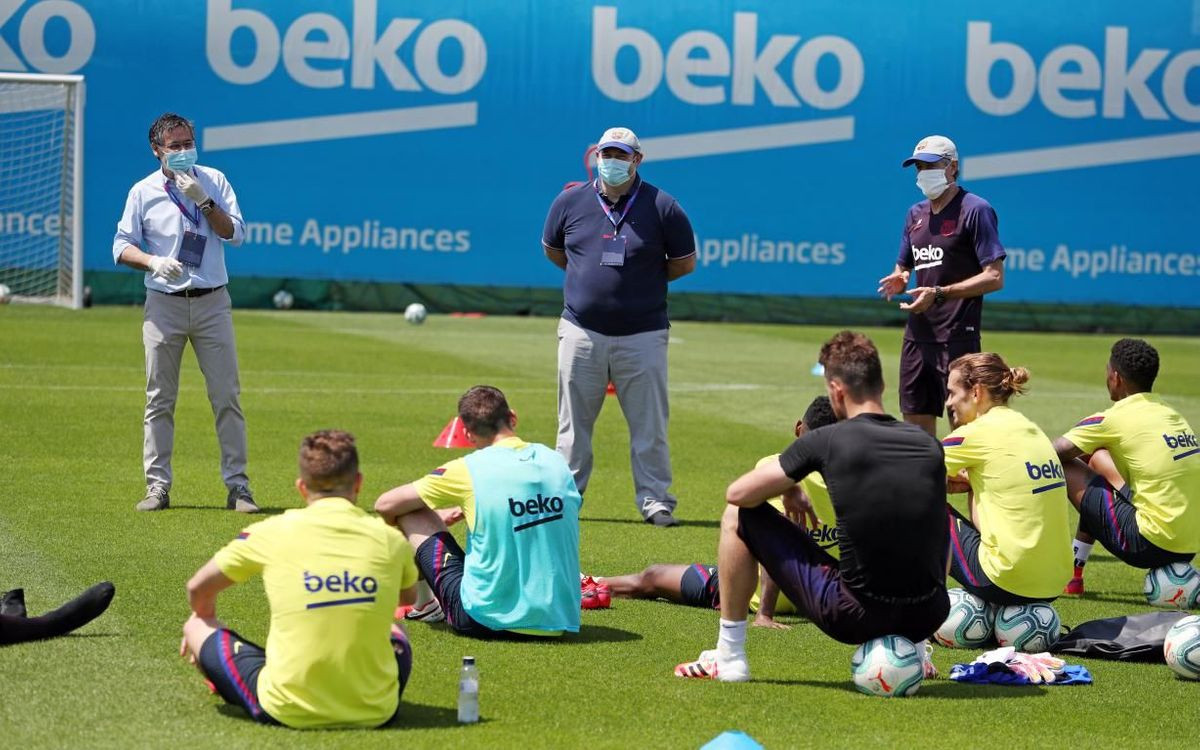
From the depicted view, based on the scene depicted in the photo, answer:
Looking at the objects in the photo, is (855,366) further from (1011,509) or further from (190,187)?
(190,187)

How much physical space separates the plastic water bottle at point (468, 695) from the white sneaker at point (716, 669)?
3.86ft

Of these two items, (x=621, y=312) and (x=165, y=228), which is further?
(x=621, y=312)

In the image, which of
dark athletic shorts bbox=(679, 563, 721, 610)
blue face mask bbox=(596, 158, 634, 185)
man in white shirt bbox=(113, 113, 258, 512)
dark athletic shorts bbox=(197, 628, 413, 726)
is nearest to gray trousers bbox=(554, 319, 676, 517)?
blue face mask bbox=(596, 158, 634, 185)

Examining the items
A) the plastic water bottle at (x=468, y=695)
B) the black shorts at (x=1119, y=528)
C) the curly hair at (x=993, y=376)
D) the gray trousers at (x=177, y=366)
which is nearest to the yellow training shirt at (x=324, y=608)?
the plastic water bottle at (x=468, y=695)

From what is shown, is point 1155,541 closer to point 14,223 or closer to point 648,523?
point 648,523

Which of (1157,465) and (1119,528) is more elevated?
(1157,465)

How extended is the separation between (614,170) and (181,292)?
9.44ft

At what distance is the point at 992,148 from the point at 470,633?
1013 inches

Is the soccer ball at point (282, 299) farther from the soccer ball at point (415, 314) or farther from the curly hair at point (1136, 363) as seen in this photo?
the curly hair at point (1136, 363)

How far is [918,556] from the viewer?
6.64 meters

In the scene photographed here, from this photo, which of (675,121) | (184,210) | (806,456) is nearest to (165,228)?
(184,210)

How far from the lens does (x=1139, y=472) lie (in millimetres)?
8961

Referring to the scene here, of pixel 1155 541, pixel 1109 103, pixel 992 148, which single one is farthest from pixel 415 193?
pixel 1155 541

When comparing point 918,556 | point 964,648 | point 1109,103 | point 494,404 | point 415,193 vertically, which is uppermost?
point 1109,103
